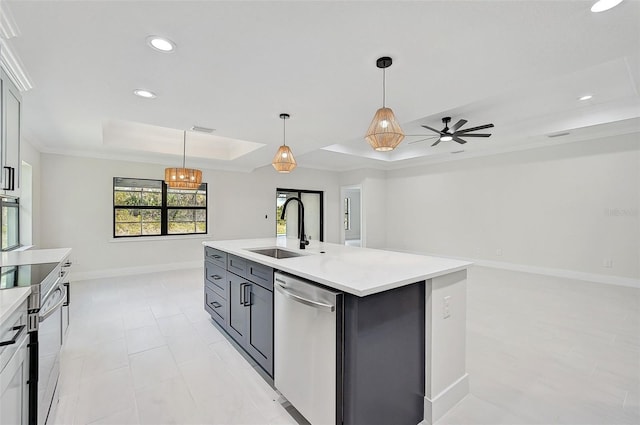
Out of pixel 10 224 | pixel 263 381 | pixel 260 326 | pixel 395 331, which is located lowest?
pixel 263 381

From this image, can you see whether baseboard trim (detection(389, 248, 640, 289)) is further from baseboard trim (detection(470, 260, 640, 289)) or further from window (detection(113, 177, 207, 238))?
window (detection(113, 177, 207, 238))

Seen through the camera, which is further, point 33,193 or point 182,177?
point 33,193

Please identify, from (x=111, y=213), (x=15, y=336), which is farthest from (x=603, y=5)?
(x=111, y=213)

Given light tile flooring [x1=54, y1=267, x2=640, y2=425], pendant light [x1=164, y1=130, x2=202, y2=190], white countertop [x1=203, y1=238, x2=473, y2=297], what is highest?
pendant light [x1=164, y1=130, x2=202, y2=190]

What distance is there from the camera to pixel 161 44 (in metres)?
1.96

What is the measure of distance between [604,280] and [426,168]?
13.0ft

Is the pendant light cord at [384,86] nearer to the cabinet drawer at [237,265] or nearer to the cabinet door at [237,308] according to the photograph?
the cabinet drawer at [237,265]

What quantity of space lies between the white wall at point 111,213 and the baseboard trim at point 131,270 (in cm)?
2

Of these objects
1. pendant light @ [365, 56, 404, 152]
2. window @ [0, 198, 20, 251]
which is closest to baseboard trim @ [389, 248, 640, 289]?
pendant light @ [365, 56, 404, 152]

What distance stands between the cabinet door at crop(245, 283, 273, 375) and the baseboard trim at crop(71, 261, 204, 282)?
4.45 metres

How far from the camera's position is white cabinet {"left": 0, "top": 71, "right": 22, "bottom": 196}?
1.99 m

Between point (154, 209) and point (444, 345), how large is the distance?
5.99 m

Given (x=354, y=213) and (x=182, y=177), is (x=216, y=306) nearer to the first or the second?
(x=182, y=177)

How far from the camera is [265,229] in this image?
24.4 feet
